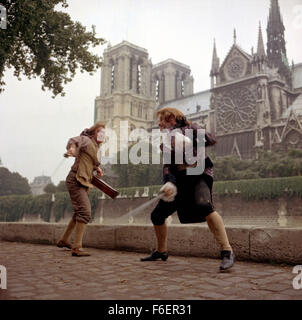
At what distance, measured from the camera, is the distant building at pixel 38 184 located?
305 feet

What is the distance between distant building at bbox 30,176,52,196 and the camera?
9306 centimetres

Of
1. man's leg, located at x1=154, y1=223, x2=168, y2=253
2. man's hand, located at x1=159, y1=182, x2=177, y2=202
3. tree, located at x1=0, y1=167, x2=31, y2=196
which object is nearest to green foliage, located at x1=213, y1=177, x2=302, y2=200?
man's leg, located at x1=154, y1=223, x2=168, y2=253

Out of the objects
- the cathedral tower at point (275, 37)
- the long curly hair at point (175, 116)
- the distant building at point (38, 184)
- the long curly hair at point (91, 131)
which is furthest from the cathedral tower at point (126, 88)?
the long curly hair at point (175, 116)

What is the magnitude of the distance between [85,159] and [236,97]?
4888cm

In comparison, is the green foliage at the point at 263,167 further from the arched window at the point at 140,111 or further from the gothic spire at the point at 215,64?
the arched window at the point at 140,111

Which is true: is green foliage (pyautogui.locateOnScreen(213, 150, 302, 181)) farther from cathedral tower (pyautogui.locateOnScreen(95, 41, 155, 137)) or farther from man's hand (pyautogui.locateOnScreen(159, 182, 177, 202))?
cathedral tower (pyautogui.locateOnScreen(95, 41, 155, 137))

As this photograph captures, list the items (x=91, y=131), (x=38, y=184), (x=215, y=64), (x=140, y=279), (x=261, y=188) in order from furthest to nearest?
(x=38, y=184) < (x=215, y=64) < (x=261, y=188) < (x=91, y=131) < (x=140, y=279)

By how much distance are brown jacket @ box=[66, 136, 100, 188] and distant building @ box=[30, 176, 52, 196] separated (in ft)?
295

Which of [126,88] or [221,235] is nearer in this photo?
[221,235]

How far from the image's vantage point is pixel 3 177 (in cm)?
6100

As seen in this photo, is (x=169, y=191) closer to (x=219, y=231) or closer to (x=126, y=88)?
(x=219, y=231)

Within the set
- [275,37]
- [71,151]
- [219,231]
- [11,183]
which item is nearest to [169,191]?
[219,231]

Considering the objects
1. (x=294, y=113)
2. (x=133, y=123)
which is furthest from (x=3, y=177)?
(x=294, y=113)

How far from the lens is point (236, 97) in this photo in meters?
51.5
